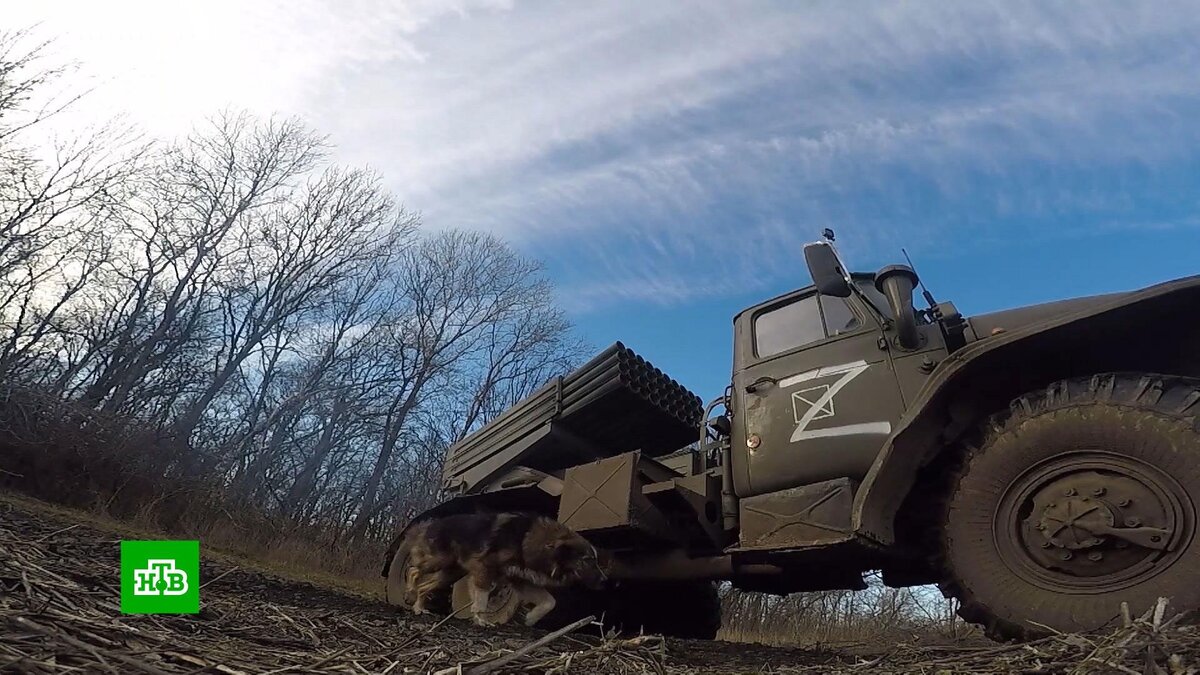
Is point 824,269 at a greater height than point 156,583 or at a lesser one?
greater

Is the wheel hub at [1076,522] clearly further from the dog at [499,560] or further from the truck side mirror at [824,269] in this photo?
the dog at [499,560]

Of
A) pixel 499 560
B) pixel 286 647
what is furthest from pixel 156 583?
pixel 499 560

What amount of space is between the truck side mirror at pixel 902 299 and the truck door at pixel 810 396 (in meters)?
0.20

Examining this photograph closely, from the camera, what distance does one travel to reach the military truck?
361cm

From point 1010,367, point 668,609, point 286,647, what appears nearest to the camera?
point 286,647

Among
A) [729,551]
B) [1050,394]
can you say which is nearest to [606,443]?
[729,551]

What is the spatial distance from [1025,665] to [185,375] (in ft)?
62.9

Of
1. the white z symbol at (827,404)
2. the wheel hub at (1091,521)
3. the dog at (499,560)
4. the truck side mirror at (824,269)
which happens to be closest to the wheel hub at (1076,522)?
the wheel hub at (1091,521)

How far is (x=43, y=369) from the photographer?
566 inches

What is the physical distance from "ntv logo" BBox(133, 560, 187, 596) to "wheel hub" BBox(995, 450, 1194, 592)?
153 inches

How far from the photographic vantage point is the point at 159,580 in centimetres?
320

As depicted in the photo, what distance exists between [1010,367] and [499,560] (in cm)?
403

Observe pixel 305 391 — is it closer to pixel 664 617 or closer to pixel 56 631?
pixel 664 617

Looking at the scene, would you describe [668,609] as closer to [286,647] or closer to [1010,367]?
[1010,367]
